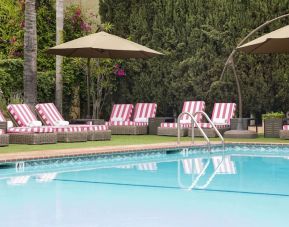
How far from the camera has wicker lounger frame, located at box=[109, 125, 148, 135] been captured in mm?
17641

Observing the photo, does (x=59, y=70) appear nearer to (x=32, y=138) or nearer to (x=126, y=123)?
(x=126, y=123)

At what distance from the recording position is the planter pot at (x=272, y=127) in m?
15.8

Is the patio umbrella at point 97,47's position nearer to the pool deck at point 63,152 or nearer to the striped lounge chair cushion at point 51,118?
the striped lounge chair cushion at point 51,118

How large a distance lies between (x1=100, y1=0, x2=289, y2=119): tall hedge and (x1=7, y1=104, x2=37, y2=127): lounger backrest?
565 centimetres

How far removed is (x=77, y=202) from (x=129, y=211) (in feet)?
2.75

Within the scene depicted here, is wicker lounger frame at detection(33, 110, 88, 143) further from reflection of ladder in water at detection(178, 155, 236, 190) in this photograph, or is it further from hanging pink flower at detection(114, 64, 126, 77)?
hanging pink flower at detection(114, 64, 126, 77)

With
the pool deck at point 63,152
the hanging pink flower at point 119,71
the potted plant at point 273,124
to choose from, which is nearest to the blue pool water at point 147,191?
the pool deck at point 63,152

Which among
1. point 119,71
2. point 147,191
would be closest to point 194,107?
point 119,71

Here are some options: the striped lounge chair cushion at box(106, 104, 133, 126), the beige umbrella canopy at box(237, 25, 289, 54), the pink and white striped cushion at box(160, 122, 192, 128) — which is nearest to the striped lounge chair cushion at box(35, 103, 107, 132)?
the pink and white striped cushion at box(160, 122, 192, 128)

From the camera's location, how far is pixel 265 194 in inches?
305

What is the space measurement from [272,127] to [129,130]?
12.6 ft

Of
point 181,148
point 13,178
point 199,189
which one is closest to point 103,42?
point 181,148

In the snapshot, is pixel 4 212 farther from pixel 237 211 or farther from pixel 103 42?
pixel 103 42

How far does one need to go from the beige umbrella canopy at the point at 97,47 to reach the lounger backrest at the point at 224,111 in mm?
2229
